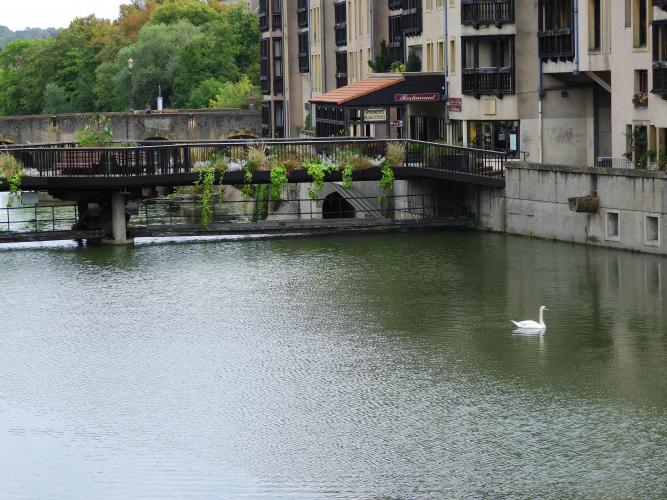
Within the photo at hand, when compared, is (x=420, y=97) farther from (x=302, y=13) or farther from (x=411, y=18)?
(x=302, y=13)

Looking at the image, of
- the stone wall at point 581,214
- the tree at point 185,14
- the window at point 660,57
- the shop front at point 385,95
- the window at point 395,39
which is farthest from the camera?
the tree at point 185,14

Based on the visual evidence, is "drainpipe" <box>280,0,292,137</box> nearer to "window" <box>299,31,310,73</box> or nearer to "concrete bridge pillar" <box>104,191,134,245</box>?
"window" <box>299,31,310,73</box>

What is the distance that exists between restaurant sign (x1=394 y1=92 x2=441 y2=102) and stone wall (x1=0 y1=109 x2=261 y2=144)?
4770 cm

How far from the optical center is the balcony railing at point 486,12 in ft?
211

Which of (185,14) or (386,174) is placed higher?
(185,14)

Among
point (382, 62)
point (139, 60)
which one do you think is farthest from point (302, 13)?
point (139, 60)

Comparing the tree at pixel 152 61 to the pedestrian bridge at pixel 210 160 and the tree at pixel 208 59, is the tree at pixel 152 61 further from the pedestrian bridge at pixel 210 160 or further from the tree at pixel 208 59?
the pedestrian bridge at pixel 210 160

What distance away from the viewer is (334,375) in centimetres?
3609

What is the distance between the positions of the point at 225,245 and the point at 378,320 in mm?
17073

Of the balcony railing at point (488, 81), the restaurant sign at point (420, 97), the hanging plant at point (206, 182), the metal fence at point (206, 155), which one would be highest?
the balcony railing at point (488, 81)

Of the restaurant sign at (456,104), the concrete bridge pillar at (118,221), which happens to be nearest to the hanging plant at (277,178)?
the concrete bridge pillar at (118,221)

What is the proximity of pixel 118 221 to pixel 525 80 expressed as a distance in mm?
16962

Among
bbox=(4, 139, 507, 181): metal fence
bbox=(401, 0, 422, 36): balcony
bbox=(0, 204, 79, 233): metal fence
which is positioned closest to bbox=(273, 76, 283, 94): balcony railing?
bbox=(0, 204, 79, 233): metal fence

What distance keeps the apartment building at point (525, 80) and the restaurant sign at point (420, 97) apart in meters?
0.04
